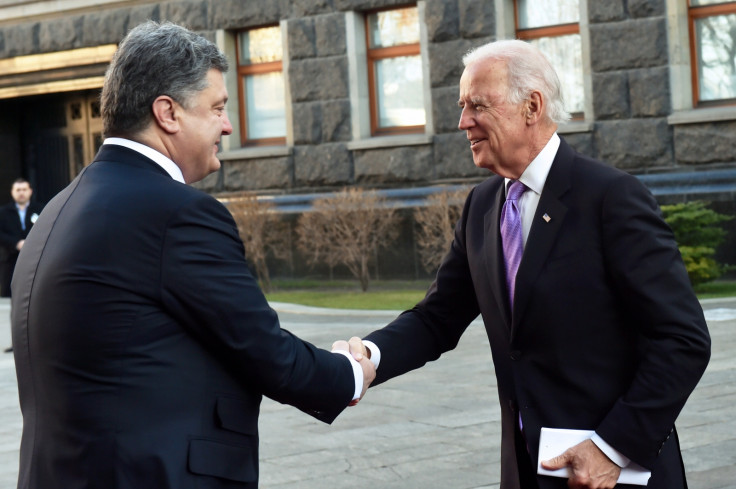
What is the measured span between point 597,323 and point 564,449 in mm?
339

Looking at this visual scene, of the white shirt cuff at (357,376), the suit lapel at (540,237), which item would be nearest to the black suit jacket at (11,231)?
the white shirt cuff at (357,376)

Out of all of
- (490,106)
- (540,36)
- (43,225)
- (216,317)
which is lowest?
(216,317)

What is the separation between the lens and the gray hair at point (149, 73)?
10.3 feet

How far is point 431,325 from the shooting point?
4.10 meters

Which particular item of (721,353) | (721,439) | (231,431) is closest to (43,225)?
(231,431)

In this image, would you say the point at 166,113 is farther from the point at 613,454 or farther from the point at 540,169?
the point at 613,454

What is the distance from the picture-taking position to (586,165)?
3496mm

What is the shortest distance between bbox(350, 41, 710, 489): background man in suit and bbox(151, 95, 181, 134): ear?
2.86 ft

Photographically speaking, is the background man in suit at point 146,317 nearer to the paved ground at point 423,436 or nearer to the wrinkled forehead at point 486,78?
the wrinkled forehead at point 486,78

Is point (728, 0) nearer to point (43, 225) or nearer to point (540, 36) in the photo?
point (540, 36)

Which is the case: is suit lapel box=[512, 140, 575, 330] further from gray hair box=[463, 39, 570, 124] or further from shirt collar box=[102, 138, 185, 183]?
shirt collar box=[102, 138, 185, 183]

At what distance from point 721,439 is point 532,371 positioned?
4000mm

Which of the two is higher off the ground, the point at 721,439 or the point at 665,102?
the point at 665,102

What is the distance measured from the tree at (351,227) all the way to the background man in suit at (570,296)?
12.8 metres
